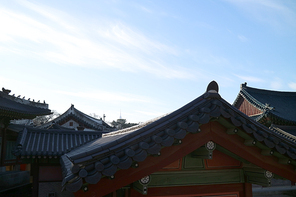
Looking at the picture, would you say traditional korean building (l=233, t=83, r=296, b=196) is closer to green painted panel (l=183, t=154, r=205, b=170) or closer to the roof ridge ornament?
green painted panel (l=183, t=154, r=205, b=170)

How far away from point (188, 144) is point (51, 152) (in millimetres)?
8186

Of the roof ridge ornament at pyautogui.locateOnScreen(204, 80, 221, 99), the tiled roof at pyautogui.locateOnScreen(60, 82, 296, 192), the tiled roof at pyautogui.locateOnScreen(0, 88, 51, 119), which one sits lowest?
the tiled roof at pyautogui.locateOnScreen(60, 82, 296, 192)

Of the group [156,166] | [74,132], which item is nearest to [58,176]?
[74,132]

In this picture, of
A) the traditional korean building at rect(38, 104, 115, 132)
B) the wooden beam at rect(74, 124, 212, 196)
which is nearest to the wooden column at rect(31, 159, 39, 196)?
the wooden beam at rect(74, 124, 212, 196)

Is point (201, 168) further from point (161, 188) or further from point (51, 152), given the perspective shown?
point (51, 152)

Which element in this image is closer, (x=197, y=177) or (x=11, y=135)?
(x=197, y=177)

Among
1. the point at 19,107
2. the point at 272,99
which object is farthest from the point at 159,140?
the point at 272,99

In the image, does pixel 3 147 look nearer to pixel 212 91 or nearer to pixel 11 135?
pixel 11 135

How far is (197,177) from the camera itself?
554 cm

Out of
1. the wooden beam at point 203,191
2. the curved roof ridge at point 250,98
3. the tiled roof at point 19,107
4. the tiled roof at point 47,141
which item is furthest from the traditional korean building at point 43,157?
the curved roof ridge at point 250,98

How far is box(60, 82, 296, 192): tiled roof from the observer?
3475 mm

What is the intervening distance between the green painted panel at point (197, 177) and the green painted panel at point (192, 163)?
4.7 inches

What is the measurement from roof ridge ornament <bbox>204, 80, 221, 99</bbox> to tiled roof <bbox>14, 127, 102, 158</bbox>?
27.1ft

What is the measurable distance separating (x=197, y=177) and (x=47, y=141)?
8644mm
